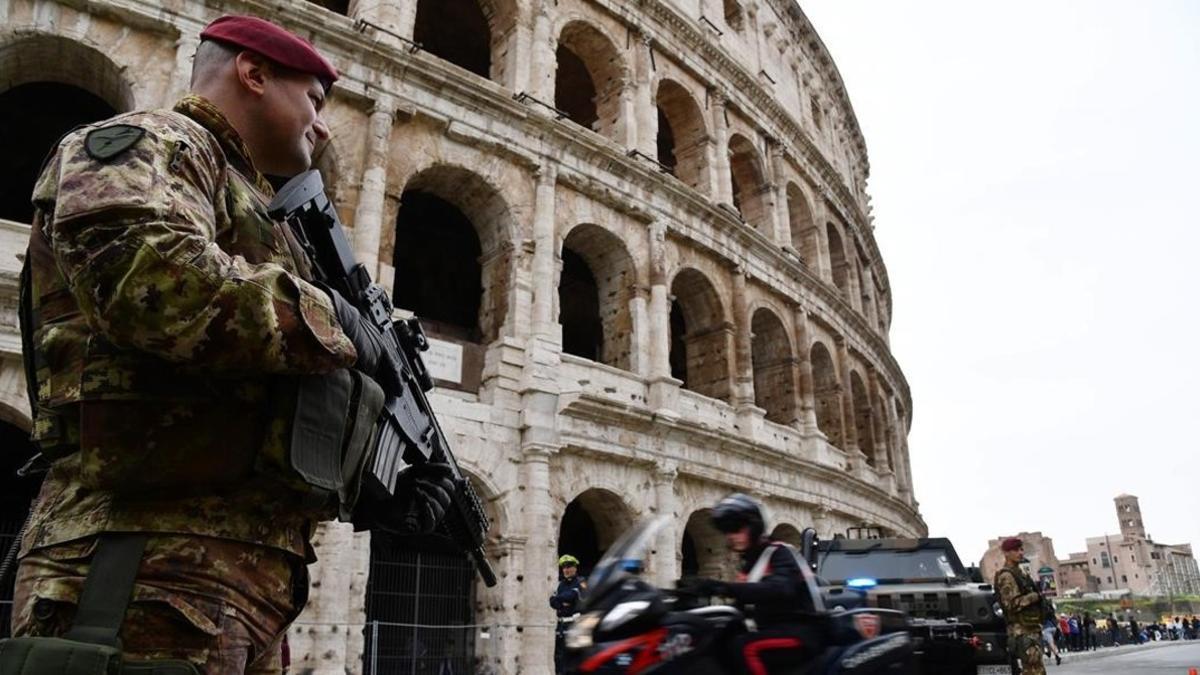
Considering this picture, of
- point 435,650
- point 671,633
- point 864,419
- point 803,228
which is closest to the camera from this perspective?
point 671,633

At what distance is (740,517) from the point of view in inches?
201

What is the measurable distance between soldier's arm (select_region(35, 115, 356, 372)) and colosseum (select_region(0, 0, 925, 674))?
8153 millimetres

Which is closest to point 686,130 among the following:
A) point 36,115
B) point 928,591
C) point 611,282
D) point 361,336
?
point 611,282

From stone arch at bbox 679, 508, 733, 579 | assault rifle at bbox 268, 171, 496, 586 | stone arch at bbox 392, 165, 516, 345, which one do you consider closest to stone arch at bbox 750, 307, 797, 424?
stone arch at bbox 679, 508, 733, 579

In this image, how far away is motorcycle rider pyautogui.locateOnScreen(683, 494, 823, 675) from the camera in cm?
414

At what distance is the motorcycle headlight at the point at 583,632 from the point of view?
3975 millimetres

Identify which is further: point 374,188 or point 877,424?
point 877,424

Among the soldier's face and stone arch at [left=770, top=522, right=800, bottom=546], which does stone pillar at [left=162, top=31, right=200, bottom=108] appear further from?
stone arch at [left=770, top=522, right=800, bottom=546]

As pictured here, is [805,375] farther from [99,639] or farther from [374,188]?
[99,639]

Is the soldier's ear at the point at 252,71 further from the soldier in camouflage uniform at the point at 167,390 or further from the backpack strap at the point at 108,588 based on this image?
the backpack strap at the point at 108,588

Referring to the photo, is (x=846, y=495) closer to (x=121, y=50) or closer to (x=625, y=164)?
(x=625, y=164)

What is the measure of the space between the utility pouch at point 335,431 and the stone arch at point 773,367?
16493mm

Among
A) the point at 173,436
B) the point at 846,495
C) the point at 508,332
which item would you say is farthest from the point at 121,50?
the point at 846,495

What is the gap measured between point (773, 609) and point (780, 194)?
17.0 metres
